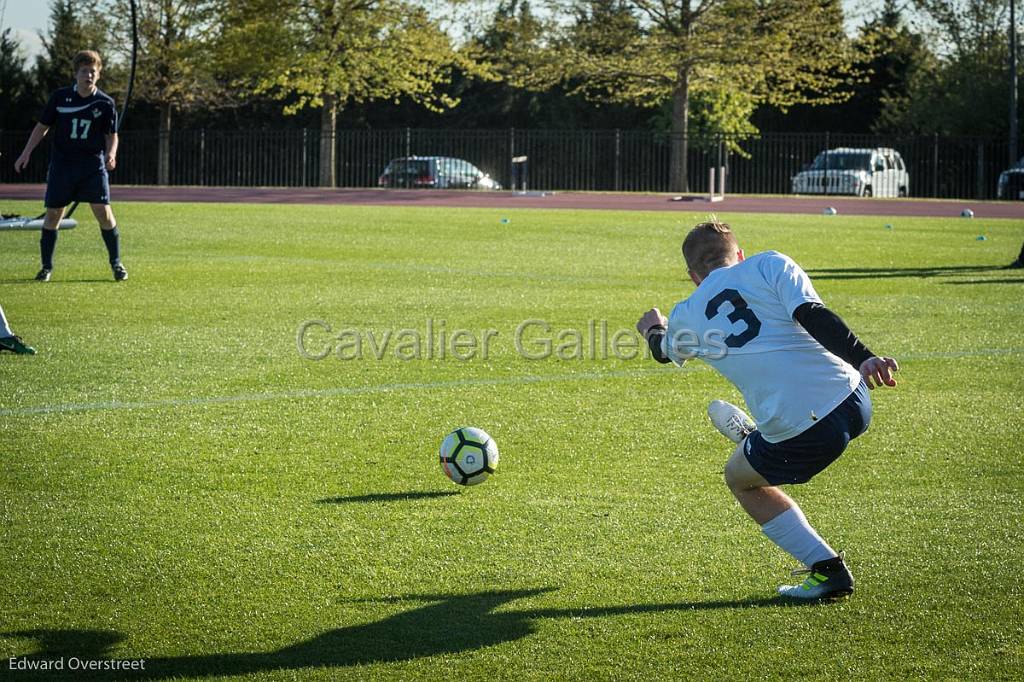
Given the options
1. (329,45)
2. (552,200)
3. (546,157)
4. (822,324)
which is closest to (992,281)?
(822,324)

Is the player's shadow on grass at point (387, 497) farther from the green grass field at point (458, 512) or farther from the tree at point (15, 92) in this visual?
the tree at point (15, 92)

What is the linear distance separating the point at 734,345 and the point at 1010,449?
2913mm

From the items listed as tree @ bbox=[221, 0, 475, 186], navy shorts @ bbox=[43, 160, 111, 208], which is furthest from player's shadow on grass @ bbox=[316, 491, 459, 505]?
tree @ bbox=[221, 0, 475, 186]

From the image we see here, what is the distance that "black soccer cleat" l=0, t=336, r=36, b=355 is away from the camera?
9.16 meters

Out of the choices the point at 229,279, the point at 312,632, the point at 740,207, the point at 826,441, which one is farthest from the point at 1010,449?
the point at 740,207

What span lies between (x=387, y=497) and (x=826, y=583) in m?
2.13

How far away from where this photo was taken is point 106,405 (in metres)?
7.49

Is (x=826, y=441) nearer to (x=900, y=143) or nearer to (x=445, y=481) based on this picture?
(x=445, y=481)

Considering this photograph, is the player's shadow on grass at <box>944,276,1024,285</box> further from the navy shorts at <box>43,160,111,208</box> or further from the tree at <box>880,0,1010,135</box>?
the tree at <box>880,0,1010,135</box>

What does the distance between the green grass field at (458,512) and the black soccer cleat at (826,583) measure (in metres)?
0.05

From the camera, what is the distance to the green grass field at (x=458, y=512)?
13.1 feet

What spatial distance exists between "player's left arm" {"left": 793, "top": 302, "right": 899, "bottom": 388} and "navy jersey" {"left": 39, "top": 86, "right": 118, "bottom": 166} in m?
10.5

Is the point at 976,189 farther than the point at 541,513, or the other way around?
the point at 976,189

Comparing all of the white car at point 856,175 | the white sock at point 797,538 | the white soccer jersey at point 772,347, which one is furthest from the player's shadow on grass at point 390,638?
the white car at point 856,175
